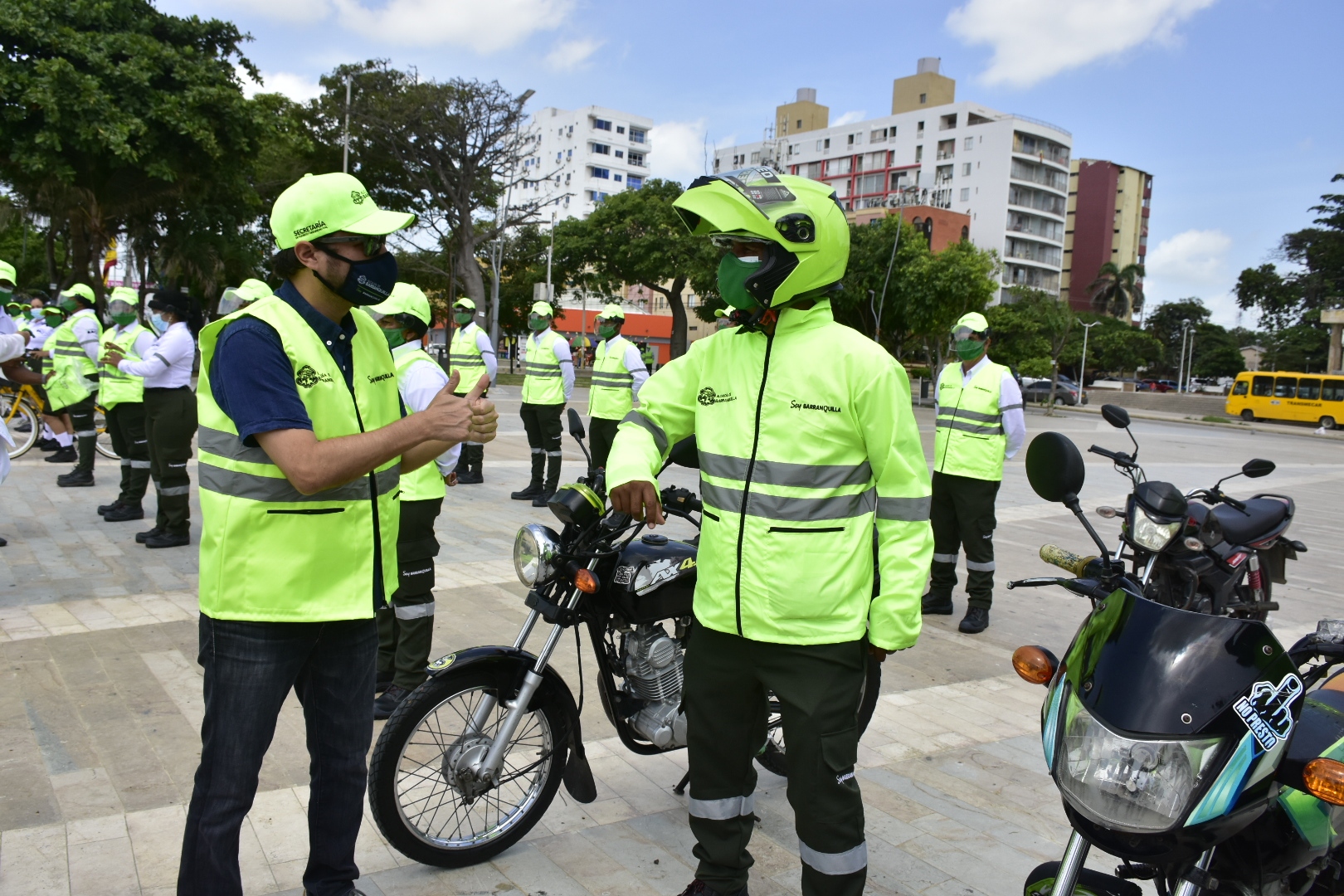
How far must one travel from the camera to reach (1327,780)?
1914 mm

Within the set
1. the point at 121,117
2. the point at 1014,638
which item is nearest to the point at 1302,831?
the point at 1014,638

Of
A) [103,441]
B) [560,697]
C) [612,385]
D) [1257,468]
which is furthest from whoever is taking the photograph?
[103,441]

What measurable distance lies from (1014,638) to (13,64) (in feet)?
77.4

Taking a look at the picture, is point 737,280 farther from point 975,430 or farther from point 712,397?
point 975,430

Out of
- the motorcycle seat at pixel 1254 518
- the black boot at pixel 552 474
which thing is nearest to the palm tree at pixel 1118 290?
the black boot at pixel 552 474

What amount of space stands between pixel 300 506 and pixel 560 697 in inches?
49.5

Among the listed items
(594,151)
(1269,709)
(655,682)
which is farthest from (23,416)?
(594,151)

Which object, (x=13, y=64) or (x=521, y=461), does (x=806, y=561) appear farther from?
(x=13, y=64)

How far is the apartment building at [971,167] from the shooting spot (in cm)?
8625

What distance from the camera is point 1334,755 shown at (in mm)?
2129

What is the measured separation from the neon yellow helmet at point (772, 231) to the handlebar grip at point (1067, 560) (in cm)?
105

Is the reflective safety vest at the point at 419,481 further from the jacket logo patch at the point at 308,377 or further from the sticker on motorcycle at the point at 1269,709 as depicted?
the sticker on motorcycle at the point at 1269,709

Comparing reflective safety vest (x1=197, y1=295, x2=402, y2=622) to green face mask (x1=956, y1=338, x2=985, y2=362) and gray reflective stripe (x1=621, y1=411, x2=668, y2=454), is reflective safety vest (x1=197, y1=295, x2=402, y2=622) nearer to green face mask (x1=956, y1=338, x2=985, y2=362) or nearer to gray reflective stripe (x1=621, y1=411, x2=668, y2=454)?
gray reflective stripe (x1=621, y1=411, x2=668, y2=454)

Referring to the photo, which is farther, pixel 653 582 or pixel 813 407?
pixel 653 582
